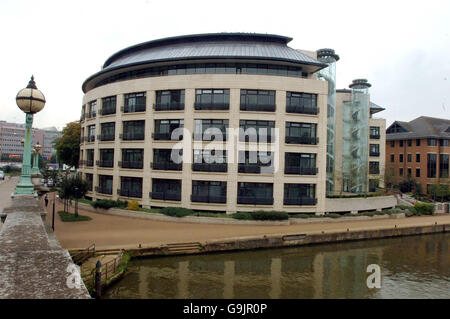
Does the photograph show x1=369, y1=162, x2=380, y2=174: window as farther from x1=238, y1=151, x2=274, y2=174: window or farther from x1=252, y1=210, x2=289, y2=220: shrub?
x1=252, y1=210, x2=289, y2=220: shrub

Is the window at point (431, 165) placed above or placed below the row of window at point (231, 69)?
below

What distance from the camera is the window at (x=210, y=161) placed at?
30.2 m

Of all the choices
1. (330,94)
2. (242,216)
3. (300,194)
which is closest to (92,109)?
(242,216)

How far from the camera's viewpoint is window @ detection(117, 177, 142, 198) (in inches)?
1309

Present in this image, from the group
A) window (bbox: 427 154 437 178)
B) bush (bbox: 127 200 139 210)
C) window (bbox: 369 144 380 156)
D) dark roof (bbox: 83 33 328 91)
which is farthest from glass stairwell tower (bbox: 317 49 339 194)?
window (bbox: 427 154 437 178)

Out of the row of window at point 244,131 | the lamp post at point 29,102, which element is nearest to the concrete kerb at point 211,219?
the row of window at point 244,131

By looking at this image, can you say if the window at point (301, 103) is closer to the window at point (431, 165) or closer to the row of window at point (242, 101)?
the row of window at point (242, 101)

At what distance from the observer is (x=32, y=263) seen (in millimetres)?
9055

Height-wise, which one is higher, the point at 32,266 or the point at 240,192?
the point at 240,192

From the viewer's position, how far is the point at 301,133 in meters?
31.2

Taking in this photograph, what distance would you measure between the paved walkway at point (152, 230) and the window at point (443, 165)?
2776 cm

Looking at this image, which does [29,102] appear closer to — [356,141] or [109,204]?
[109,204]

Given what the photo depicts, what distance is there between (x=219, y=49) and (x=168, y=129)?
33.0 ft
